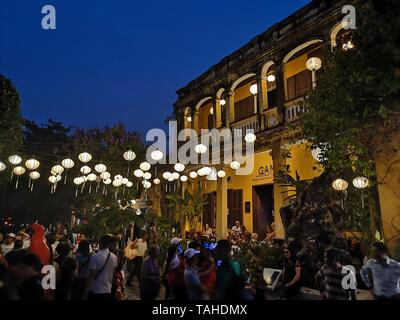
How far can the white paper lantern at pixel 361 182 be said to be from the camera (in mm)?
7895

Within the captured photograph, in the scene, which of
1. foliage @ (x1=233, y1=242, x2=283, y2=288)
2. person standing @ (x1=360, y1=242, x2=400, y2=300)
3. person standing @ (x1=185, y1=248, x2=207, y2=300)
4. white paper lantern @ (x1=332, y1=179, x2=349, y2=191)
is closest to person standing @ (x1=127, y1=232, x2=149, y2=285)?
foliage @ (x1=233, y1=242, x2=283, y2=288)

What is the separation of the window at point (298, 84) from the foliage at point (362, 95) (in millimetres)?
4753

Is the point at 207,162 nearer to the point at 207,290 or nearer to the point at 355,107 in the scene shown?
the point at 355,107

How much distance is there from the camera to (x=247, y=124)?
1372 cm

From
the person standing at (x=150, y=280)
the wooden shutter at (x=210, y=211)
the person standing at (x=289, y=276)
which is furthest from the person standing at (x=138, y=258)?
the wooden shutter at (x=210, y=211)

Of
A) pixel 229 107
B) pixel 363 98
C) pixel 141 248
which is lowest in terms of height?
pixel 141 248

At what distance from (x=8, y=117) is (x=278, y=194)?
38.4ft

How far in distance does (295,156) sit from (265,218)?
11.8 ft

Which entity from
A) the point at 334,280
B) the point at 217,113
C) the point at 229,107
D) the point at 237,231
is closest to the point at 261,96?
the point at 229,107

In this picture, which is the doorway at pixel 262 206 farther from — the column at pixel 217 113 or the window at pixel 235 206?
the column at pixel 217 113

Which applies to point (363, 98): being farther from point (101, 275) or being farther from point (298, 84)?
point (298, 84)

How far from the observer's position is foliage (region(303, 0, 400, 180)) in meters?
5.53

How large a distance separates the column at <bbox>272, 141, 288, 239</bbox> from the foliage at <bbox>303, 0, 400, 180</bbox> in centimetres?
355

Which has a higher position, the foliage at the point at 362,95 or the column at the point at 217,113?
the column at the point at 217,113
